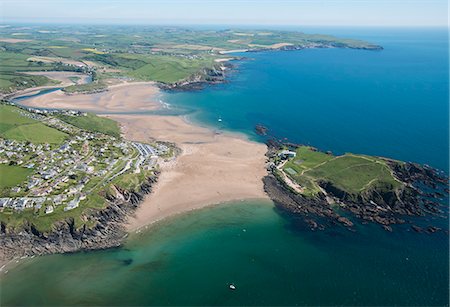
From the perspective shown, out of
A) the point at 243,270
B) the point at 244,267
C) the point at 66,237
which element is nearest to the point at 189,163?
the point at 66,237

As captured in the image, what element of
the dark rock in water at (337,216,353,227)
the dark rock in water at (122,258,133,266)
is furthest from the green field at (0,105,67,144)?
the dark rock in water at (337,216,353,227)

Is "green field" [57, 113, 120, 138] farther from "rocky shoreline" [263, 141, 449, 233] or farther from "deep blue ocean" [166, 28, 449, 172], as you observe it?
"rocky shoreline" [263, 141, 449, 233]

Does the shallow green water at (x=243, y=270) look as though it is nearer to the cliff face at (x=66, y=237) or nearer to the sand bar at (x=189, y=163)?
the cliff face at (x=66, y=237)

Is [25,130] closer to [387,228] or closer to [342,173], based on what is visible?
[342,173]

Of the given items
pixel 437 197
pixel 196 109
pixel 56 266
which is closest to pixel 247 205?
pixel 56 266

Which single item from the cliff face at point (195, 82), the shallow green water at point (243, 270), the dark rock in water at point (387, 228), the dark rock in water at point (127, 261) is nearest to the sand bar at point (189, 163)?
the shallow green water at point (243, 270)

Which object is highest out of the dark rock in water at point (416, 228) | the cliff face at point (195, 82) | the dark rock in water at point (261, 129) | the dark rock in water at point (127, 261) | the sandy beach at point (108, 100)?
the cliff face at point (195, 82)
